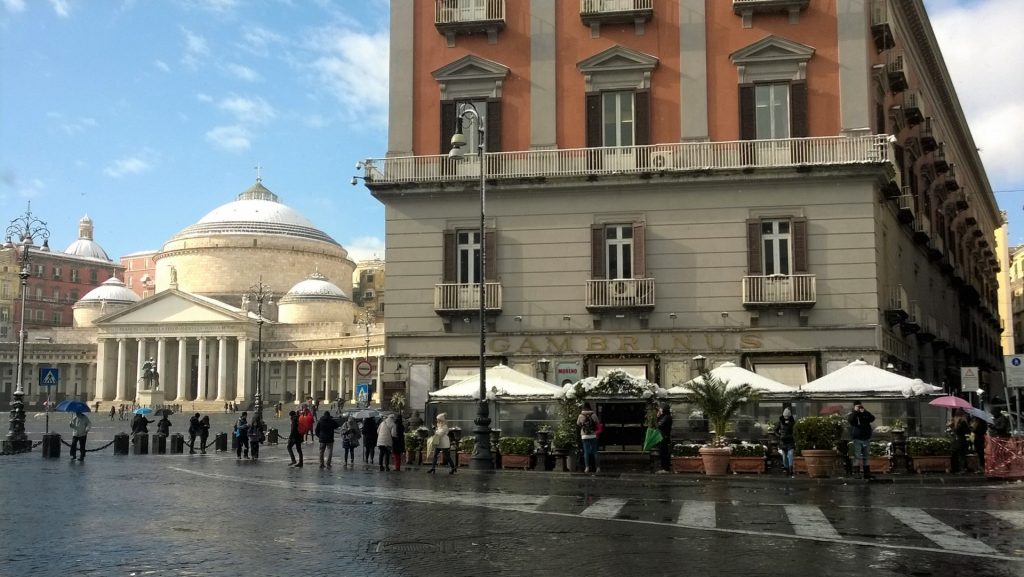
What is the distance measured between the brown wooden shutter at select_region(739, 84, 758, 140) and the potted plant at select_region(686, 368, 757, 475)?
8.58 meters

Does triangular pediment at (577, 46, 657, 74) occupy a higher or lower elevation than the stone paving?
higher

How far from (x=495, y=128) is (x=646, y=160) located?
4661mm

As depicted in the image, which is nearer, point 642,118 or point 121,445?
point 642,118

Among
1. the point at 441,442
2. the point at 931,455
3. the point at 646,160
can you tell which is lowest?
the point at 931,455

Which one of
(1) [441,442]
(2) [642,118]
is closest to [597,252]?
(2) [642,118]

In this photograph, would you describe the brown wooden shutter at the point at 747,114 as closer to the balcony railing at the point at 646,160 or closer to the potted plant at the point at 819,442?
the balcony railing at the point at 646,160

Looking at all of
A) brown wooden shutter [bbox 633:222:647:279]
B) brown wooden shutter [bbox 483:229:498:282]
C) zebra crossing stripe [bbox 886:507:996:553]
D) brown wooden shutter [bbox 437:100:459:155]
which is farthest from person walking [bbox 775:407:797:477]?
brown wooden shutter [bbox 437:100:459:155]

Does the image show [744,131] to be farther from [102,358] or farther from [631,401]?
[102,358]

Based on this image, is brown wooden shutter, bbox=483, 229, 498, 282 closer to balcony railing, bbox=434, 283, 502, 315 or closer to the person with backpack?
balcony railing, bbox=434, 283, 502, 315

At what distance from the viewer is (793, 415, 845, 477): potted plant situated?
2386 cm

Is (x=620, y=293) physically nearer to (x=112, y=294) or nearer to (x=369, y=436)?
(x=369, y=436)

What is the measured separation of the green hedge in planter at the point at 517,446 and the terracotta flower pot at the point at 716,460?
14.7 ft

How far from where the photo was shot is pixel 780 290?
3000cm

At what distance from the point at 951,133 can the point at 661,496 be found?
3970cm
